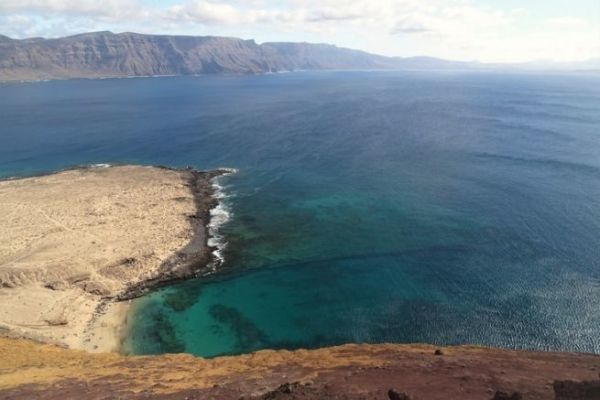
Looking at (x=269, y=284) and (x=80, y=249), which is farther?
(x=80, y=249)

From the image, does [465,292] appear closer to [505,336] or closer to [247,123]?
[505,336]

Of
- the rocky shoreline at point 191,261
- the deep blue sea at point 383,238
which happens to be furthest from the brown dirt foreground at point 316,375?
the rocky shoreline at point 191,261

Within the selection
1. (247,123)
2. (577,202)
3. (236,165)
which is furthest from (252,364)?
(247,123)

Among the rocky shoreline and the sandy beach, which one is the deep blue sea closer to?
the rocky shoreline

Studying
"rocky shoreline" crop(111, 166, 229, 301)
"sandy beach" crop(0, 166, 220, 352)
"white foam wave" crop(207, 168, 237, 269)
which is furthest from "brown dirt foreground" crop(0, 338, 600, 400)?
"white foam wave" crop(207, 168, 237, 269)

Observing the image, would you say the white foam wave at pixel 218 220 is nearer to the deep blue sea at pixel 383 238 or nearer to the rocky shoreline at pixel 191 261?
the rocky shoreline at pixel 191 261

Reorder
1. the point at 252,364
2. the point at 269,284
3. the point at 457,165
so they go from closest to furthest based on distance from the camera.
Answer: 1. the point at 252,364
2. the point at 269,284
3. the point at 457,165
